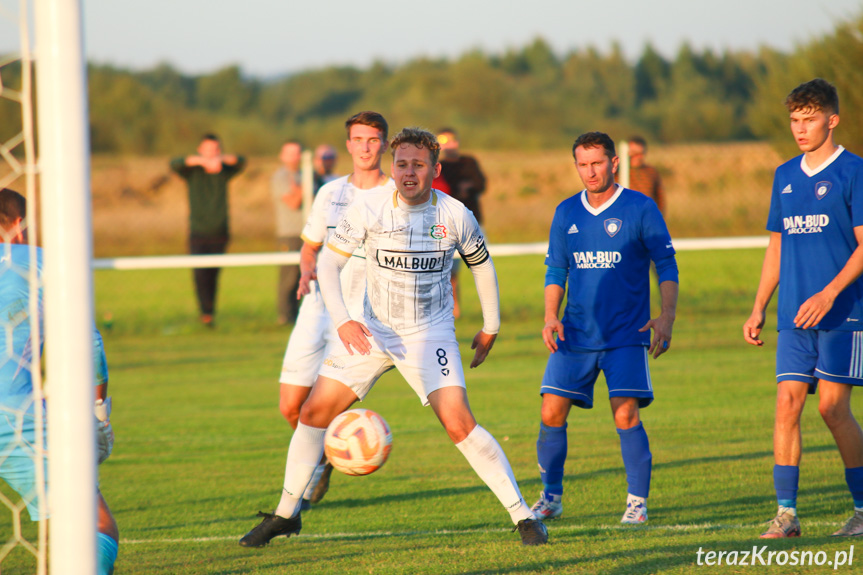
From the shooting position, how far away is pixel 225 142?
181 ft

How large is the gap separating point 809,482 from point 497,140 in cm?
4910

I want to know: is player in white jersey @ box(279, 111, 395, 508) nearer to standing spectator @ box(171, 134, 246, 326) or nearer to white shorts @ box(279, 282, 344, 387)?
white shorts @ box(279, 282, 344, 387)

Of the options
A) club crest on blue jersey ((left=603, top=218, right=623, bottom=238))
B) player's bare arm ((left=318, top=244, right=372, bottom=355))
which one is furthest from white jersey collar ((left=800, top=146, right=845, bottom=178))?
player's bare arm ((left=318, top=244, right=372, bottom=355))

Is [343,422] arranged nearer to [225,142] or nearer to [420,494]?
[420,494]

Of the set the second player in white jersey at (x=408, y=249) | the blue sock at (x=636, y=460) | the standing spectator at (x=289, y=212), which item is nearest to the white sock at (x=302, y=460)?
the second player in white jersey at (x=408, y=249)

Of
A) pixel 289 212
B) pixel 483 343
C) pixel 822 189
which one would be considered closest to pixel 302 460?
pixel 483 343

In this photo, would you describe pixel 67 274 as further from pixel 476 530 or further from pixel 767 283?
pixel 767 283

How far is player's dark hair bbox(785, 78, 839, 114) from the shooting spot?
4754mm

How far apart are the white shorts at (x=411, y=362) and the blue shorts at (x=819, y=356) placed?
165 centimetres

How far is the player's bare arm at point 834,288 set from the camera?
15.3 ft

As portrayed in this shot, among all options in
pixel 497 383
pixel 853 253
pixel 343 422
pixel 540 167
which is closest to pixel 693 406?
pixel 497 383

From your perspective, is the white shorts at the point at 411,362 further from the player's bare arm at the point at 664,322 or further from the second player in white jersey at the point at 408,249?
the player's bare arm at the point at 664,322

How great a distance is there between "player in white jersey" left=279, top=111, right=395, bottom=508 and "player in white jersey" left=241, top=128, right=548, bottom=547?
92 cm

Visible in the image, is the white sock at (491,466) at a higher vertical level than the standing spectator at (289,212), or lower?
lower
